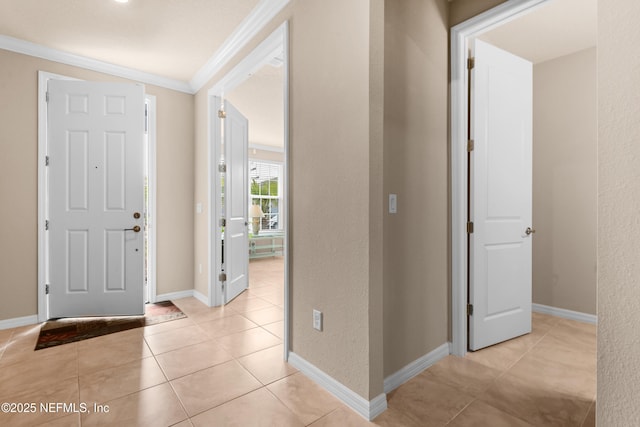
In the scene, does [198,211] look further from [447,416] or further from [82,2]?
[447,416]

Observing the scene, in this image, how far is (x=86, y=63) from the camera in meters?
3.28

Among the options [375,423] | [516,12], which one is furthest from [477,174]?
[375,423]

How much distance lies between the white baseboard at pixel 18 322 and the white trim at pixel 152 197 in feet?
3.39

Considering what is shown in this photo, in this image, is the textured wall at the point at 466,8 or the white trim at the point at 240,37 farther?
the white trim at the point at 240,37

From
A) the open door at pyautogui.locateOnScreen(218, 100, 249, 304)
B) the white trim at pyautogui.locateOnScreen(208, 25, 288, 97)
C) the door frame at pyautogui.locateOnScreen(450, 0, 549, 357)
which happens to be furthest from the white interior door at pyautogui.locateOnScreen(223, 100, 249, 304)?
the door frame at pyautogui.locateOnScreen(450, 0, 549, 357)

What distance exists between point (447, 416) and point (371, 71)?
6.20 feet

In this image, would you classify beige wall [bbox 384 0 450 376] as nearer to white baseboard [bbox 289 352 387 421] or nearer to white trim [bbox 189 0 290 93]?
white baseboard [bbox 289 352 387 421]

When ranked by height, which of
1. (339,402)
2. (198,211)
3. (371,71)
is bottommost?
(339,402)

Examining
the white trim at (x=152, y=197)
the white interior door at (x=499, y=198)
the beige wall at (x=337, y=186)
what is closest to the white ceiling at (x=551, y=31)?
the white interior door at (x=499, y=198)

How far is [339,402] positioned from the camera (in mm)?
1744

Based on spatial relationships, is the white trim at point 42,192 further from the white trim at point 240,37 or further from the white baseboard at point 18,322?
the white trim at point 240,37

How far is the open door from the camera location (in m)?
3.58

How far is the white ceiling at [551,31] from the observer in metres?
2.48

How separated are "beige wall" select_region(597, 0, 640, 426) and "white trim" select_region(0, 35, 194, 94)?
159 inches
